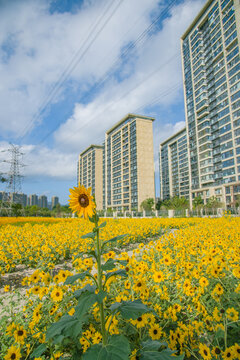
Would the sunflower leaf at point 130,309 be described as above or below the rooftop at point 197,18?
below

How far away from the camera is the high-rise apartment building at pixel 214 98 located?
2061 inches

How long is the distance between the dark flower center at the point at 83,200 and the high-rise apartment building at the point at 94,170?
9173 centimetres

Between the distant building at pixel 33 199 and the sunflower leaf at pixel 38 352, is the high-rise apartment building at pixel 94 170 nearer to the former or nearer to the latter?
the distant building at pixel 33 199

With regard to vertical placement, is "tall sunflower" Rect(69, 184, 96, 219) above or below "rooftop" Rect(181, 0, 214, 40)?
below

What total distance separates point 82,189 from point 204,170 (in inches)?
2615

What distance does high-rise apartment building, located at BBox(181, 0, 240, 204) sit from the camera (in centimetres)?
5235

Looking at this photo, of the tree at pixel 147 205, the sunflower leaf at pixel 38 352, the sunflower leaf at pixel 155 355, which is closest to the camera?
the sunflower leaf at pixel 155 355

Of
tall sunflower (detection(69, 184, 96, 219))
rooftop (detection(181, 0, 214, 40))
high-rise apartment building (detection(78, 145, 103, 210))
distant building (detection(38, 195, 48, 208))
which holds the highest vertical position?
rooftop (detection(181, 0, 214, 40))

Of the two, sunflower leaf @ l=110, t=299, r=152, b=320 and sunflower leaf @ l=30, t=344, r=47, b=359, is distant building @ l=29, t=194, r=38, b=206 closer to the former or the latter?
sunflower leaf @ l=30, t=344, r=47, b=359

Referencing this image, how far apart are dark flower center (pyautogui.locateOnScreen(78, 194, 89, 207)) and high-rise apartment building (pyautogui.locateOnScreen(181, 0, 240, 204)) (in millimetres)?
56281

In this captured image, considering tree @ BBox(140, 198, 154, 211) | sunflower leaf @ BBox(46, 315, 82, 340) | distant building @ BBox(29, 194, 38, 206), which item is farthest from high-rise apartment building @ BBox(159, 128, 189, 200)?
distant building @ BBox(29, 194, 38, 206)

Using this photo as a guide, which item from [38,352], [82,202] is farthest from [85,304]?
[82,202]

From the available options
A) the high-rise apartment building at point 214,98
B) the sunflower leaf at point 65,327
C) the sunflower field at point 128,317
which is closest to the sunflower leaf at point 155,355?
the sunflower field at point 128,317

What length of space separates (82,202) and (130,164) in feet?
248
